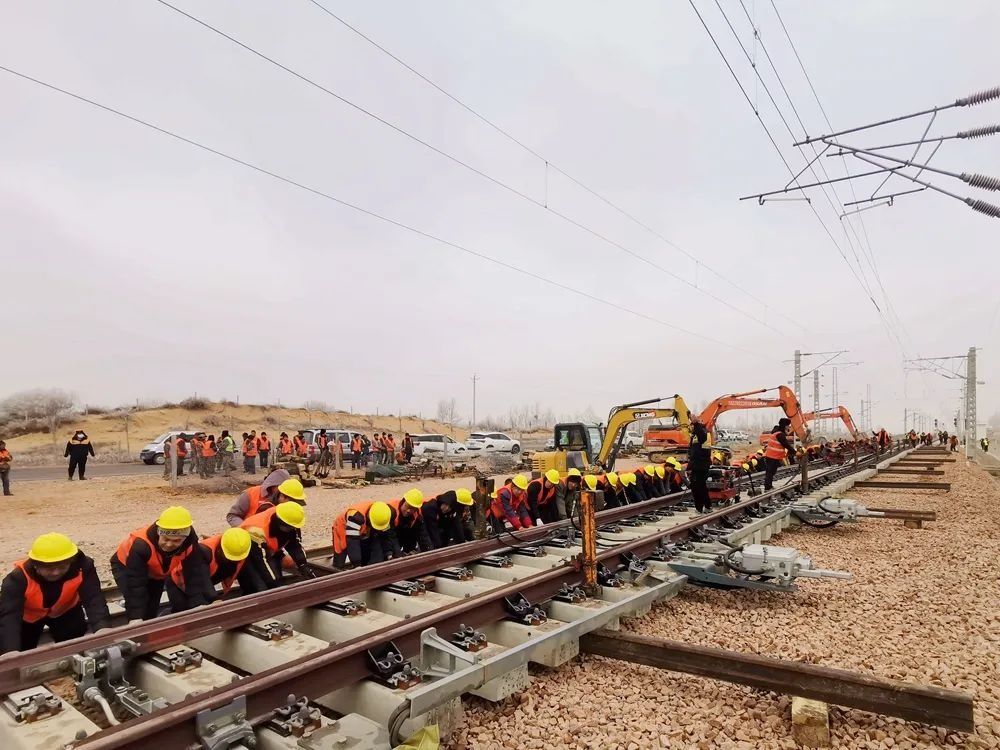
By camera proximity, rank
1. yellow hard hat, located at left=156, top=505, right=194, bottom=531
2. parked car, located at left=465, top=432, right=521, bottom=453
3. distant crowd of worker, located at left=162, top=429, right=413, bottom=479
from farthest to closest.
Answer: parked car, located at left=465, top=432, right=521, bottom=453
distant crowd of worker, located at left=162, top=429, right=413, bottom=479
yellow hard hat, located at left=156, top=505, right=194, bottom=531

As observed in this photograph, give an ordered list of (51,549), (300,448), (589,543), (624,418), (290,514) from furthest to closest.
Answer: (300,448) → (624,418) → (290,514) → (589,543) → (51,549)

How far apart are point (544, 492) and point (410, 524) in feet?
9.39

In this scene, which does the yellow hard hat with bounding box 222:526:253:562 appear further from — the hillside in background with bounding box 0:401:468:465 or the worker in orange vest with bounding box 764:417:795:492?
the hillside in background with bounding box 0:401:468:465

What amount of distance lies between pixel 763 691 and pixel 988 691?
4.50 ft

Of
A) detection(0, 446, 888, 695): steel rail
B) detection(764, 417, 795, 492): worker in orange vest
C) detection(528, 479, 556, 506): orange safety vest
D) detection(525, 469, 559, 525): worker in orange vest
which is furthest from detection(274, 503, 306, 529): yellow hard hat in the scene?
detection(764, 417, 795, 492): worker in orange vest

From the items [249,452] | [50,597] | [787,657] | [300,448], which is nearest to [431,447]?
[300,448]

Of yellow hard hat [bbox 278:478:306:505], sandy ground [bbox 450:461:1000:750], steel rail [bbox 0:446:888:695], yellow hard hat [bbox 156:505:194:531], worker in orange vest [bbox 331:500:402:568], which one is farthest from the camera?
worker in orange vest [bbox 331:500:402:568]

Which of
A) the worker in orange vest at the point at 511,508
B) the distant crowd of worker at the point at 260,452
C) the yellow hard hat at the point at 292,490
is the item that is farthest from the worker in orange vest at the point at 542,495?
the distant crowd of worker at the point at 260,452

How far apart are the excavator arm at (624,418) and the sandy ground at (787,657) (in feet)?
24.2

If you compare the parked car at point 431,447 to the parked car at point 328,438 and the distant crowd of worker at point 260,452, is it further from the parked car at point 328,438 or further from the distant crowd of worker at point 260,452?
the distant crowd of worker at point 260,452

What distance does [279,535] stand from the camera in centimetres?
580

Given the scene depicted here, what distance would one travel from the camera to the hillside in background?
4469cm

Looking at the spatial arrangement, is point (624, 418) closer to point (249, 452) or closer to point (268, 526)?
point (268, 526)

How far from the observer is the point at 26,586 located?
4207 millimetres
